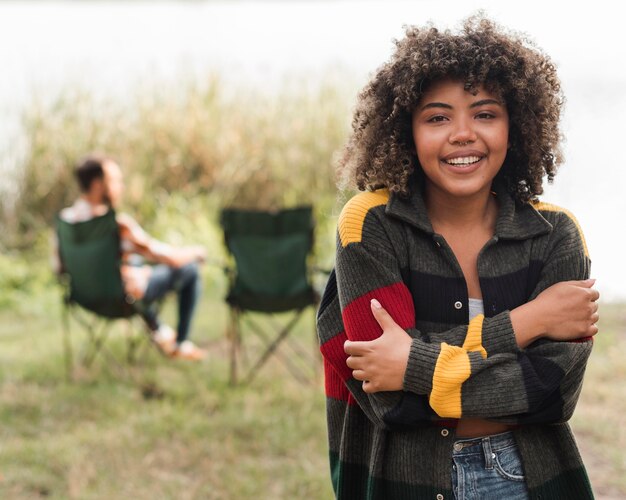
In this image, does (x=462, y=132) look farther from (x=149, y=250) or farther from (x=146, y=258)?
(x=146, y=258)

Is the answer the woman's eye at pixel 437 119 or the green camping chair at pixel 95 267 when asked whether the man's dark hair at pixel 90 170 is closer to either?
the green camping chair at pixel 95 267

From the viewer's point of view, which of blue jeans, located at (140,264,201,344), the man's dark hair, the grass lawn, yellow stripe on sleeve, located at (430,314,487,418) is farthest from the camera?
blue jeans, located at (140,264,201,344)

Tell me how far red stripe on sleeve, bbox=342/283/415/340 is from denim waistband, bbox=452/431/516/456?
234 millimetres

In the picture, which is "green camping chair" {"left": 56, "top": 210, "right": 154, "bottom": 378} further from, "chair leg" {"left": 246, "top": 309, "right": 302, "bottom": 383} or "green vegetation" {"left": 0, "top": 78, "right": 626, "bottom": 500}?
"chair leg" {"left": 246, "top": 309, "right": 302, "bottom": 383}

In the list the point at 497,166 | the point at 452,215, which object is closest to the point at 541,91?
the point at 497,166

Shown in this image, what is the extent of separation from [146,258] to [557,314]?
3657 mm

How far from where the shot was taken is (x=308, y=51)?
9.05 m

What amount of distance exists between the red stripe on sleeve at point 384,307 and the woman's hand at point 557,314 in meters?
0.19

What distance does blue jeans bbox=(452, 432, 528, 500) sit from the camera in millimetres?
1582

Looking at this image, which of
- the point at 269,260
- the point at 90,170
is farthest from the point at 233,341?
the point at 90,170

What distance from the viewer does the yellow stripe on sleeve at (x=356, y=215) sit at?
1635 millimetres

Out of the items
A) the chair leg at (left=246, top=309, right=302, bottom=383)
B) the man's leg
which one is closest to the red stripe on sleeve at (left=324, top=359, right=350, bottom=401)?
the chair leg at (left=246, top=309, right=302, bottom=383)

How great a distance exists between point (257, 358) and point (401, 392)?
3.55 m

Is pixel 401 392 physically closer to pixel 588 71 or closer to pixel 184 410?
pixel 184 410
